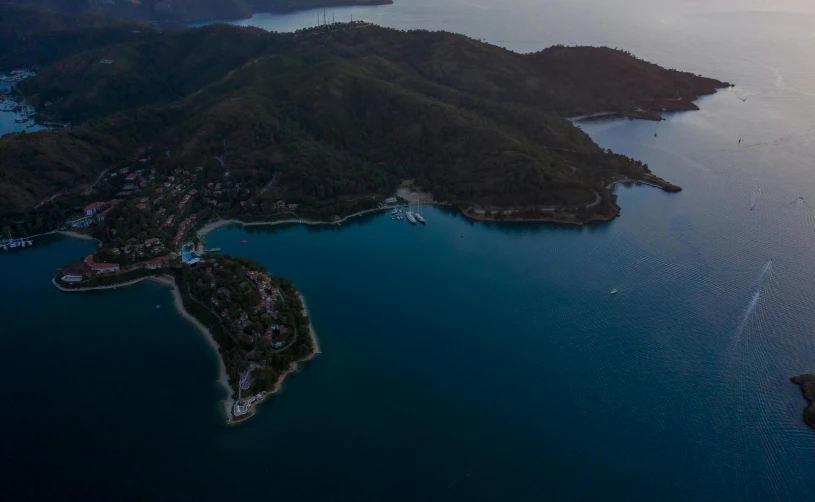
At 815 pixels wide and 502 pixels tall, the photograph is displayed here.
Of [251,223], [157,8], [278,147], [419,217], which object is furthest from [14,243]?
[157,8]

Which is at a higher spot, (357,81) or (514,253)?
(357,81)

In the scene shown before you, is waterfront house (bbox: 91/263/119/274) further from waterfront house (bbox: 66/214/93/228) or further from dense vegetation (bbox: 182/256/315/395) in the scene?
waterfront house (bbox: 66/214/93/228)

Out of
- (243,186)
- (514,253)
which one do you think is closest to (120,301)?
(243,186)

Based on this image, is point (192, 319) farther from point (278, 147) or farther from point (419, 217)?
point (278, 147)

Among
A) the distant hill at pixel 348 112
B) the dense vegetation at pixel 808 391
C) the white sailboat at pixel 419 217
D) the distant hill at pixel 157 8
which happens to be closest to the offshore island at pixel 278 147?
the distant hill at pixel 348 112

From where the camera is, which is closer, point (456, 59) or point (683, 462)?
point (683, 462)

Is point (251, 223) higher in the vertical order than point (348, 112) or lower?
lower

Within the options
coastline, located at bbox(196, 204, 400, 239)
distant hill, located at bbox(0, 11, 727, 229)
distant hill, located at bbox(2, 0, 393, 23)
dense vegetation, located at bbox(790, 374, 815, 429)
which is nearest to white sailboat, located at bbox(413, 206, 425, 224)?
distant hill, located at bbox(0, 11, 727, 229)

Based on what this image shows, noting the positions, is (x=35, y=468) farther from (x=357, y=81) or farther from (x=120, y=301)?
(x=357, y=81)
